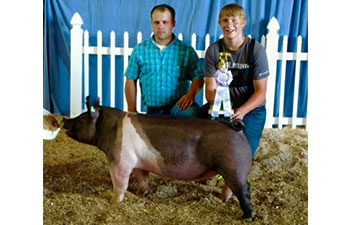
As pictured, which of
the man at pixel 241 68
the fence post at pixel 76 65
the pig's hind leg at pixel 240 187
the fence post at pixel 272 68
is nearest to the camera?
the pig's hind leg at pixel 240 187

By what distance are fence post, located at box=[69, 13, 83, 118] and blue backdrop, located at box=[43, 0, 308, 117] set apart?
0.02 meters

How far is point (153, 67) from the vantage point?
130 centimetres

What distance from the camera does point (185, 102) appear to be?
130 cm

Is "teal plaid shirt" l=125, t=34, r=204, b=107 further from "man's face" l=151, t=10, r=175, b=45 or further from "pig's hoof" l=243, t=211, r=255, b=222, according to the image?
"pig's hoof" l=243, t=211, r=255, b=222

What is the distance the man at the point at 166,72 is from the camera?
129 centimetres

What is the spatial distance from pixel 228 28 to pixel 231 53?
0.09m

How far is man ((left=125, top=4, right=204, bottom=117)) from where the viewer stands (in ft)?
4.25

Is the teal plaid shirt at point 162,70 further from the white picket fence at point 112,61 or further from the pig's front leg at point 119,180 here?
the pig's front leg at point 119,180

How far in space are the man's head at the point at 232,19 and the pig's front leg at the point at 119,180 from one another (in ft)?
→ 1.82

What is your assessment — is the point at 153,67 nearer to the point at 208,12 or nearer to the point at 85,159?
the point at 208,12

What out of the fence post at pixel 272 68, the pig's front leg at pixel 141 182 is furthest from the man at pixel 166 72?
the fence post at pixel 272 68

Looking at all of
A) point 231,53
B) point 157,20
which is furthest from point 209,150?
point 157,20

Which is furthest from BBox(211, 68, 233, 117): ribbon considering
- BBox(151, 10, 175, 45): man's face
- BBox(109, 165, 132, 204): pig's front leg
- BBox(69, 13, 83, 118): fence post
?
BBox(69, 13, 83, 118): fence post

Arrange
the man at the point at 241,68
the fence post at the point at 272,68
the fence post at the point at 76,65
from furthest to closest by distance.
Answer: the fence post at the point at 272,68 → the fence post at the point at 76,65 → the man at the point at 241,68
